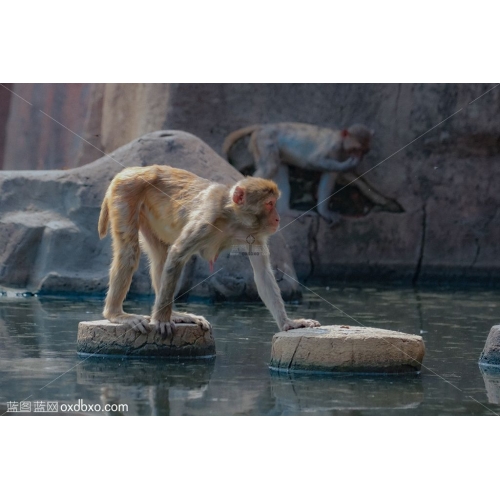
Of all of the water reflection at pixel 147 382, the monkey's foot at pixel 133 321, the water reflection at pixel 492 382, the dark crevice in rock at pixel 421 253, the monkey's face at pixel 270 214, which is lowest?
the dark crevice in rock at pixel 421 253

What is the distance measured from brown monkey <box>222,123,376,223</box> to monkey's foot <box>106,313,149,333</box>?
27.0 ft

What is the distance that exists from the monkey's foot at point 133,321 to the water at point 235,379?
0.83ft

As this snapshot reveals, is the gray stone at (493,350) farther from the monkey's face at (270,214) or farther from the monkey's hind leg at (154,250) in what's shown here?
the monkey's hind leg at (154,250)

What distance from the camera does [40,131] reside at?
2231 cm

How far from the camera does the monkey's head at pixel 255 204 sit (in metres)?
7.33

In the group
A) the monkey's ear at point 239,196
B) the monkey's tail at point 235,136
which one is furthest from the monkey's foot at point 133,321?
the monkey's tail at point 235,136

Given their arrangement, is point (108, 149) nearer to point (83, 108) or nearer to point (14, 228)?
point (83, 108)

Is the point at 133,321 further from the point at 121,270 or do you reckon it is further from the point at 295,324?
the point at 295,324

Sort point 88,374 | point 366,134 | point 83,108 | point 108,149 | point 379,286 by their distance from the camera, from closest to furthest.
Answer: point 88,374 → point 379,286 → point 366,134 → point 108,149 → point 83,108

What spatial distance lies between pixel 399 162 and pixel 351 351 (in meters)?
9.61

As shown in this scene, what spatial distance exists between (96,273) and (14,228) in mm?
1177

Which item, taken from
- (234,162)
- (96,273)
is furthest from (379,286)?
(96,273)

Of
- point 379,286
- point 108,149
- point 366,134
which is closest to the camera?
point 379,286

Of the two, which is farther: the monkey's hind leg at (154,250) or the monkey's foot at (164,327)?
the monkey's hind leg at (154,250)
